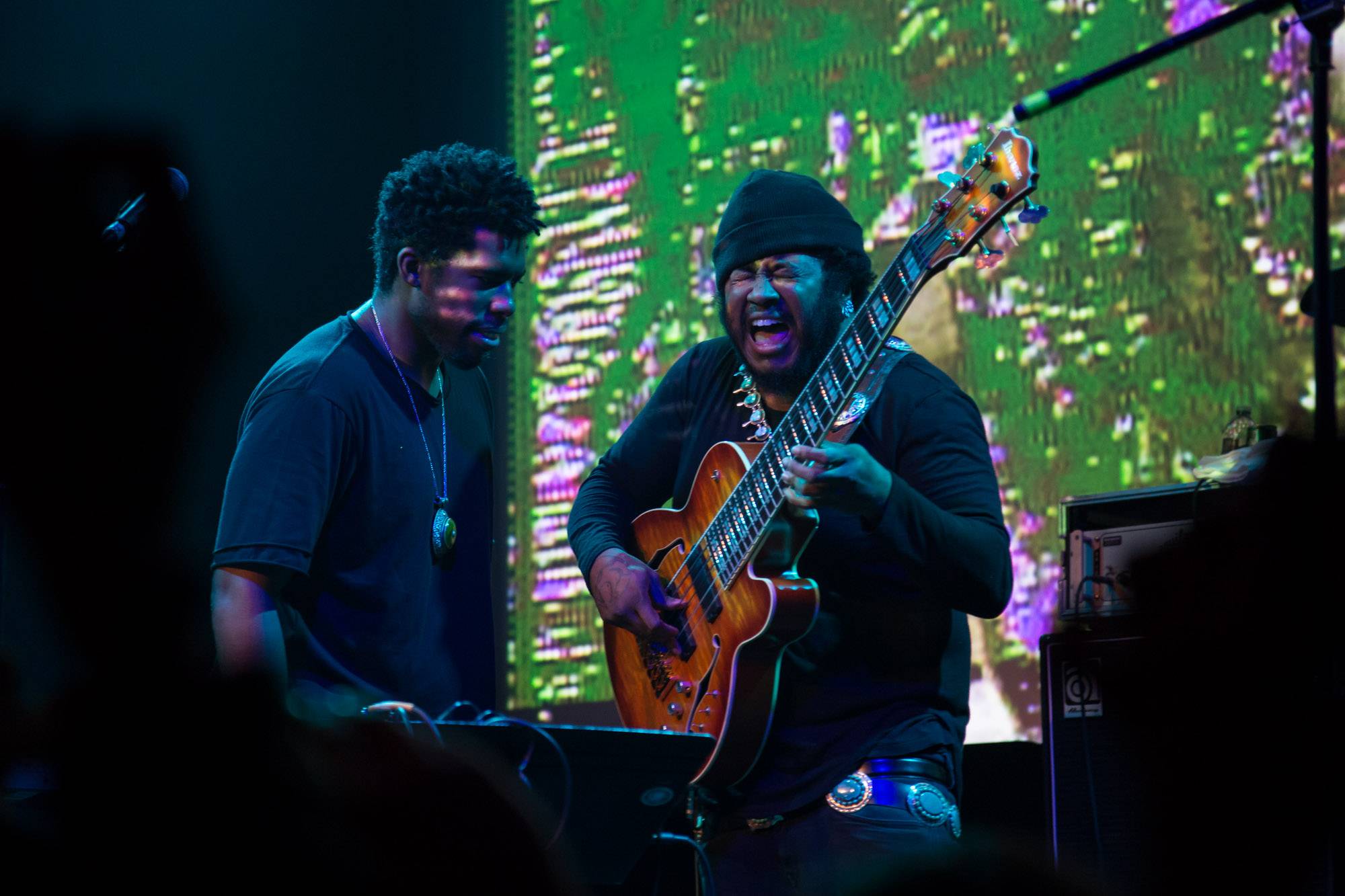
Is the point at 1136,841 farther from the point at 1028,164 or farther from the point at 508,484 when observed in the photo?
the point at 508,484

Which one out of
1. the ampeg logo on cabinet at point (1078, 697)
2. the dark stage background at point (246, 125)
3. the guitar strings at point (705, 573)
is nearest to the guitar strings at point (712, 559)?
the guitar strings at point (705, 573)

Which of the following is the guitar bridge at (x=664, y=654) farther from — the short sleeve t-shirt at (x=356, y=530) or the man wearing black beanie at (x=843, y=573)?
the short sleeve t-shirt at (x=356, y=530)

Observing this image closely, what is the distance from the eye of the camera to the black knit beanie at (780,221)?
3.03 metres

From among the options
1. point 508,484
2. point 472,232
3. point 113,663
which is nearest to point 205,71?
point 508,484

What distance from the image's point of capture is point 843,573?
281 centimetres

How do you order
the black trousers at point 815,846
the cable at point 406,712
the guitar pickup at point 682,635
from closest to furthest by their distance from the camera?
the cable at point 406,712 → the black trousers at point 815,846 → the guitar pickup at point 682,635

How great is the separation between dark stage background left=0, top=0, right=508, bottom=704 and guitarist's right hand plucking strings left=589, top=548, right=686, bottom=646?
5.70 ft

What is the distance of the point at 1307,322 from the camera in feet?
13.3

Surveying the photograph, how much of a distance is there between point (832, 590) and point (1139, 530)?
86cm

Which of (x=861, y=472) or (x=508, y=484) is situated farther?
(x=508, y=484)

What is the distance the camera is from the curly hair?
3.21 metres

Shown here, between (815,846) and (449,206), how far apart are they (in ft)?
5.16

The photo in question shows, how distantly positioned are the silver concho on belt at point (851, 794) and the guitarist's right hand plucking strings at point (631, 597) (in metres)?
0.57

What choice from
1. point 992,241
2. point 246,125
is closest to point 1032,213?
point 992,241
